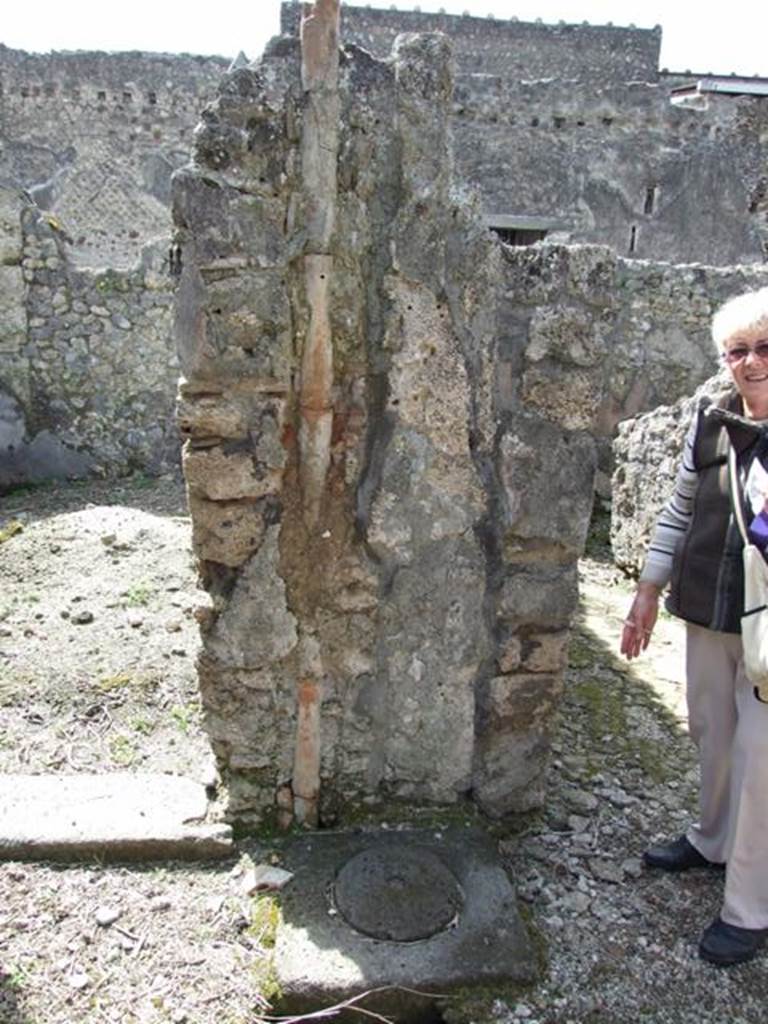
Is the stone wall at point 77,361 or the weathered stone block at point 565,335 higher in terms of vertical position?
the weathered stone block at point 565,335

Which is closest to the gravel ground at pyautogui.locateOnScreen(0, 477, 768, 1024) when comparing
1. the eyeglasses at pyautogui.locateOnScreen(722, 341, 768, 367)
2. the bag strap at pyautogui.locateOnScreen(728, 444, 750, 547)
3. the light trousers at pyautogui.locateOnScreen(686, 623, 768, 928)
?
the light trousers at pyautogui.locateOnScreen(686, 623, 768, 928)

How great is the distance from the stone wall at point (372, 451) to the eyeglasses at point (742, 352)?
339 mm

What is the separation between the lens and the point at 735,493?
7.40ft

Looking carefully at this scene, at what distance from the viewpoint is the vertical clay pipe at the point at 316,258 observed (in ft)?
6.91

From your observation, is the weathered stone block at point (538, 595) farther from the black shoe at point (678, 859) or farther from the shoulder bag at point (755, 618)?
the black shoe at point (678, 859)

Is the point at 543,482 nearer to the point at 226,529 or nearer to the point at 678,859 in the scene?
the point at 226,529

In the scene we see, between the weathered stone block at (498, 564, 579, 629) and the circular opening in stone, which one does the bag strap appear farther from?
the circular opening in stone

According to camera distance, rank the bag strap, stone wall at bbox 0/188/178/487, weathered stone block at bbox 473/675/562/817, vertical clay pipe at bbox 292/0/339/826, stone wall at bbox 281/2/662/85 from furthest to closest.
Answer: stone wall at bbox 281/2/662/85
stone wall at bbox 0/188/178/487
weathered stone block at bbox 473/675/562/817
the bag strap
vertical clay pipe at bbox 292/0/339/826

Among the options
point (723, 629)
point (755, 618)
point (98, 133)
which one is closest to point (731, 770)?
point (723, 629)

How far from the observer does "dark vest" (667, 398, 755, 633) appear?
7.62 feet

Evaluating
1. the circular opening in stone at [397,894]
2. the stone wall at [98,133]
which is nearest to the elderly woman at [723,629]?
the circular opening in stone at [397,894]

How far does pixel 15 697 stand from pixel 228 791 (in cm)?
134

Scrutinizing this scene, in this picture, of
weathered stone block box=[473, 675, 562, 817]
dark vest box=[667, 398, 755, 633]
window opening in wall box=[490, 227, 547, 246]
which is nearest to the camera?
dark vest box=[667, 398, 755, 633]

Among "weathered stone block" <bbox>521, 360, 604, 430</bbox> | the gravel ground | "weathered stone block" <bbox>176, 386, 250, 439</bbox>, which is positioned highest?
"weathered stone block" <bbox>521, 360, 604, 430</bbox>
